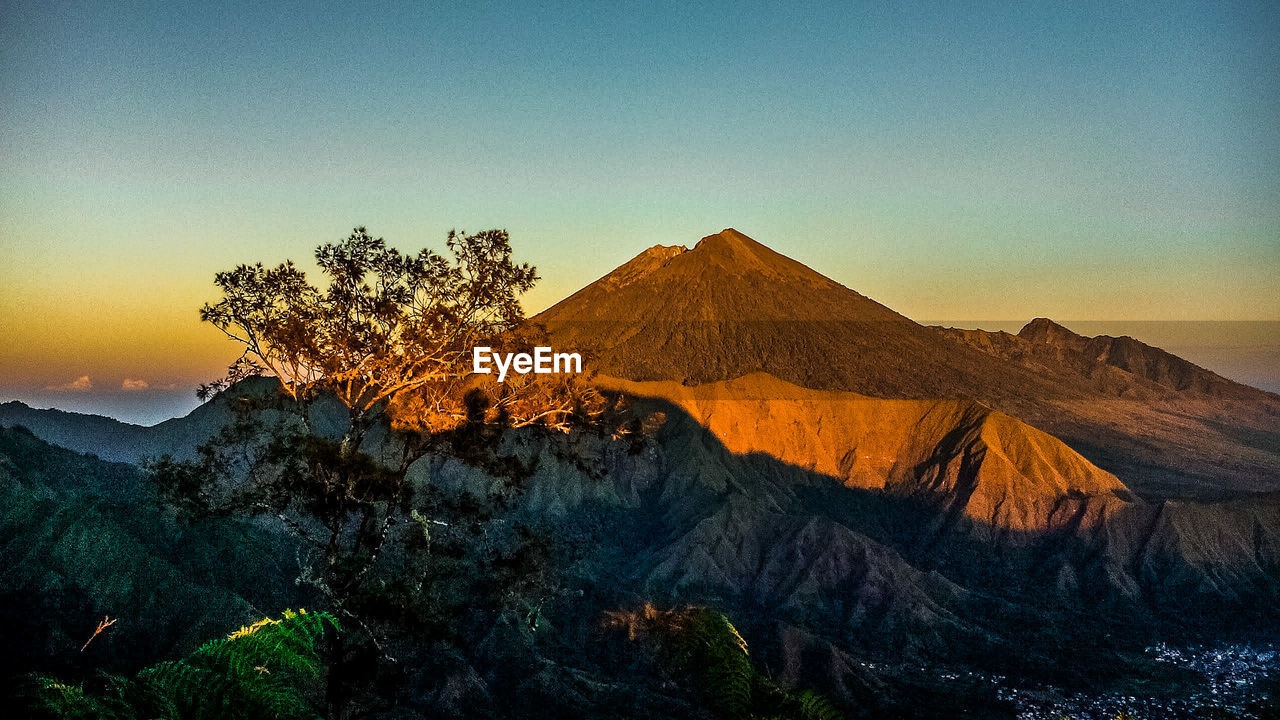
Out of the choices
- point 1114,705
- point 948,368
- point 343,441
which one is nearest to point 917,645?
point 1114,705

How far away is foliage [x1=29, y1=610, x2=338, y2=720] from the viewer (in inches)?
185

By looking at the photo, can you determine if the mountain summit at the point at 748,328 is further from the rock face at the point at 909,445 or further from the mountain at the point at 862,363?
the rock face at the point at 909,445

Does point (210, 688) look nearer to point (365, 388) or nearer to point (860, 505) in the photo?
point (365, 388)

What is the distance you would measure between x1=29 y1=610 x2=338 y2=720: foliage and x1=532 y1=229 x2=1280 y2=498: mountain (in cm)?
10469

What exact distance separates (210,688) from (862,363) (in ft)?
420

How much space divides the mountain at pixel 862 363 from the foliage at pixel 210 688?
105 metres

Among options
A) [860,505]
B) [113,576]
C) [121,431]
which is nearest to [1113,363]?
[860,505]

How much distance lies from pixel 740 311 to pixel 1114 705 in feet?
312

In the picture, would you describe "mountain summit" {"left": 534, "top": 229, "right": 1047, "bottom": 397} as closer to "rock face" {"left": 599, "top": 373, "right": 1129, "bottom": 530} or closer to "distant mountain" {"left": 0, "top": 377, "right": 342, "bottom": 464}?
"rock face" {"left": 599, "top": 373, "right": 1129, "bottom": 530}

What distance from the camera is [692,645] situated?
1335cm

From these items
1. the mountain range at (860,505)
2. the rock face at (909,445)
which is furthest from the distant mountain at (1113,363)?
the rock face at (909,445)

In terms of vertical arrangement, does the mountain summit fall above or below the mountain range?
above

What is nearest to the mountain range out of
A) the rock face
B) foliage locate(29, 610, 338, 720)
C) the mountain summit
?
the rock face

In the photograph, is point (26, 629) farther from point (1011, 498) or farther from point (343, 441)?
point (1011, 498)
